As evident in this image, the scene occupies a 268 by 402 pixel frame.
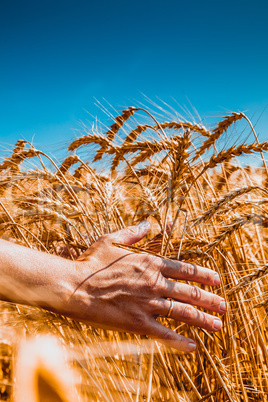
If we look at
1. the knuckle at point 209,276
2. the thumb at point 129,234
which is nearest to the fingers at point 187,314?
the knuckle at point 209,276

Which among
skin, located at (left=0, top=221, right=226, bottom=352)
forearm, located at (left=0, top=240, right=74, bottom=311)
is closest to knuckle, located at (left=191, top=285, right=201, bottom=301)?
skin, located at (left=0, top=221, right=226, bottom=352)

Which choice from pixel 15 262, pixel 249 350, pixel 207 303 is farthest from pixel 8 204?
pixel 249 350

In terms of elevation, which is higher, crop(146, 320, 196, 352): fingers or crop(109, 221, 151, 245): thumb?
crop(109, 221, 151, 245): thumb

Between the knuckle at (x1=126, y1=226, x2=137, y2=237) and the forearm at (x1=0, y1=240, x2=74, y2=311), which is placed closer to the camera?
the forearm at (x1=0, y1=240, x2=74, y2=311)

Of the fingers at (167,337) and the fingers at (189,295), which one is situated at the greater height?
the fingers at (189,295)

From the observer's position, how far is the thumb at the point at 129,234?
3.26ft

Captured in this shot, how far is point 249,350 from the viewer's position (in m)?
1.15

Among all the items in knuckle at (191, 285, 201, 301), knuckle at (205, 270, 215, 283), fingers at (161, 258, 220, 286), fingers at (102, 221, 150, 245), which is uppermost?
fingers at (102, 221, 150, 245)

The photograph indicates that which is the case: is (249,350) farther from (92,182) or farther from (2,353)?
(2,353)

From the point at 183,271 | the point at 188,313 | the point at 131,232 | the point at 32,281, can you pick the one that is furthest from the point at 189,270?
the point at 32,281

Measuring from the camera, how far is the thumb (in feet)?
3.26

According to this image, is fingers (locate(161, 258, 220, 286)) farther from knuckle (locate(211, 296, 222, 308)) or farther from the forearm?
the forearm

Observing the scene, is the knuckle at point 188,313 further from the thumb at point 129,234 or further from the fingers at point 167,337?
the thumb at point 129,234

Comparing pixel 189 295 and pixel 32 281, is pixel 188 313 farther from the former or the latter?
pixel 32 281
